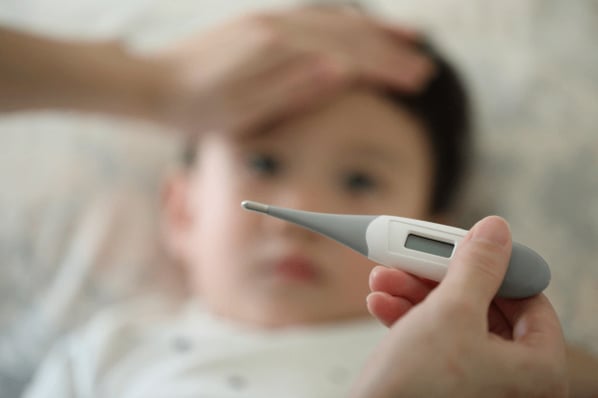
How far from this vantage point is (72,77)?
0.63 m

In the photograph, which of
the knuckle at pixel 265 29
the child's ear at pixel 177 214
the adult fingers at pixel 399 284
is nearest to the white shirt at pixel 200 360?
the child's ear at pixel 177 214

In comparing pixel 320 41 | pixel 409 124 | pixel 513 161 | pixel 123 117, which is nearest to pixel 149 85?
pixel 123 117

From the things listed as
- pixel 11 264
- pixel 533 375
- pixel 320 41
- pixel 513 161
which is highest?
pixel 320 41

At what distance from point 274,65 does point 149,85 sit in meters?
0.14

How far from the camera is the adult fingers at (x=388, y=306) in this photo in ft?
1.08

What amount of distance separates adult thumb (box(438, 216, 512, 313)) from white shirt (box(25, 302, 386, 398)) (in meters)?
0.25

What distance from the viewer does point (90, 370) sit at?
0.65 metres

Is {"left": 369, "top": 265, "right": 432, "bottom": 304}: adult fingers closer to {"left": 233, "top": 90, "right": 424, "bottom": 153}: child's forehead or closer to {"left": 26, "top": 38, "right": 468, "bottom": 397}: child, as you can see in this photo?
{"left": 26, "top": 38, "right": 468, "bottom": 397}: child

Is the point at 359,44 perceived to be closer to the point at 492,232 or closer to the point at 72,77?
the point at 72,77

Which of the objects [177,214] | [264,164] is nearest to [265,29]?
[264,164]

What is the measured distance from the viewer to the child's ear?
30.7 inches

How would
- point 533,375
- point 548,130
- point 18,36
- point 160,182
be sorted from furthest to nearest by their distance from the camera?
point 160,182, point 548,130, point 18,36, point 533,375

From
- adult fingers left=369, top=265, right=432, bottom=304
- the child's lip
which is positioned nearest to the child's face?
the child's lip

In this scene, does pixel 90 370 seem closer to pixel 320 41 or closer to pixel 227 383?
pixel 227 383
